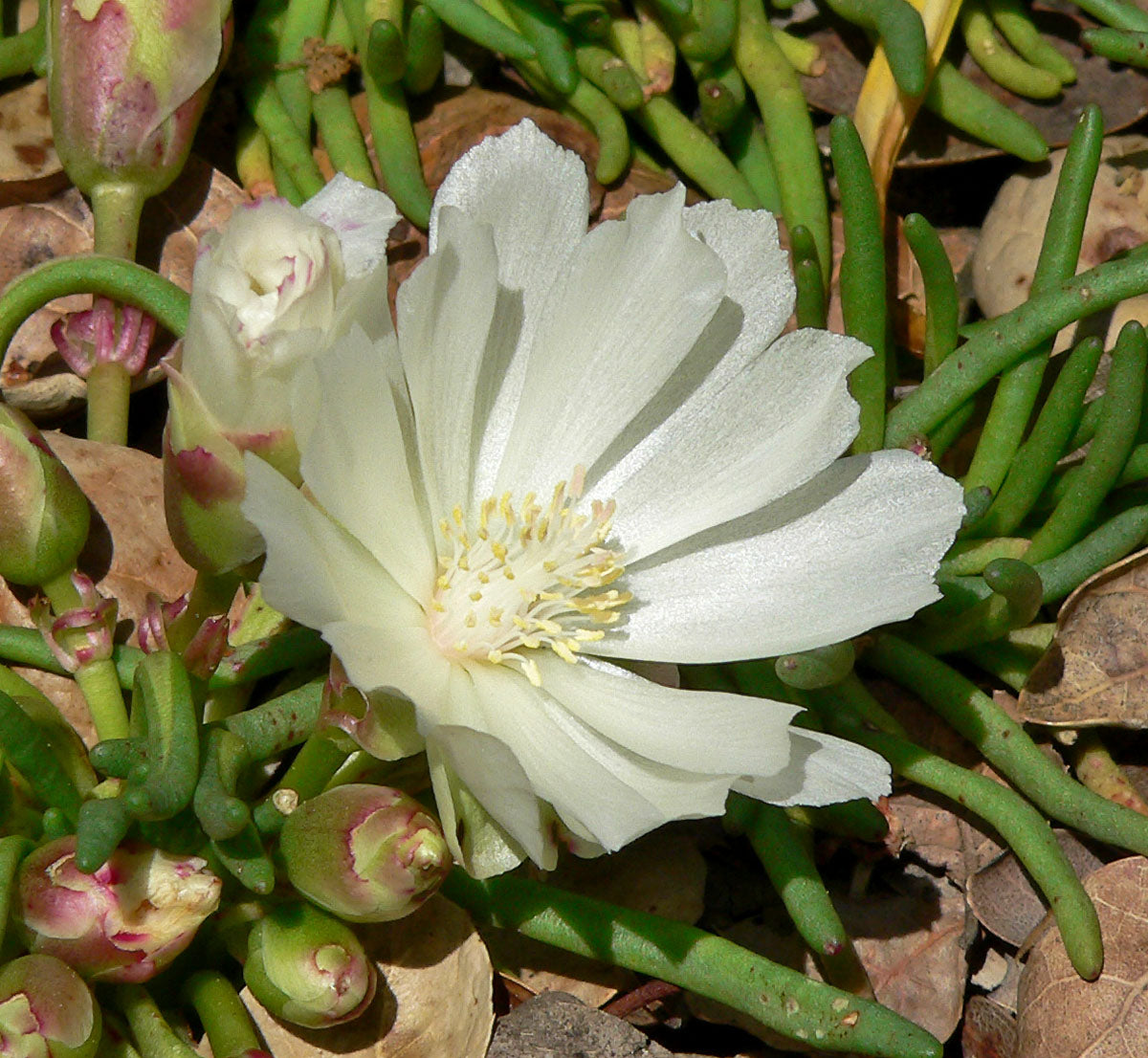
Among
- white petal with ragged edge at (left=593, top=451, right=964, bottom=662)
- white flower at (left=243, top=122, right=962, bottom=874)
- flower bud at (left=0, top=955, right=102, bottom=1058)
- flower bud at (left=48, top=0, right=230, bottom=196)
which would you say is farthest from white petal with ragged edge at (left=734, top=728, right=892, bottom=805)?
flower bud at (left=48, top=0, right=230, bottom=196)

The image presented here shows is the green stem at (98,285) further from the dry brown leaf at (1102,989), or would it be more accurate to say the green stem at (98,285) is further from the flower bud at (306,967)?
the dry brown leaf at (1102,989)

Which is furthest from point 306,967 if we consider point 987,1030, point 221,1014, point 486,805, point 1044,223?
point 1044,223

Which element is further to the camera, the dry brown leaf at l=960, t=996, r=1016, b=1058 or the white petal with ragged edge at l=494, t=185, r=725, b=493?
the dry brown leaf at l=960, t=996, r=1016, b=1058

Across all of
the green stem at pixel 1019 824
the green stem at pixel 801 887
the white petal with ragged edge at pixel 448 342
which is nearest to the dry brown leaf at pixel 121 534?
the white petal with ragged edge at pixel 448 342

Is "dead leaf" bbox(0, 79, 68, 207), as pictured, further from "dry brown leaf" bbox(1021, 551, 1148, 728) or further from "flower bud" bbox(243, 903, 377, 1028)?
"dry brown leaf" bbox(1021, 551, 1148, 728)

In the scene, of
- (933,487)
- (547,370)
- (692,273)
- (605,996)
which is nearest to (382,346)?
(547,370)

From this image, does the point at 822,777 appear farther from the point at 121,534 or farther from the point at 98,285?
the point at 98,285
